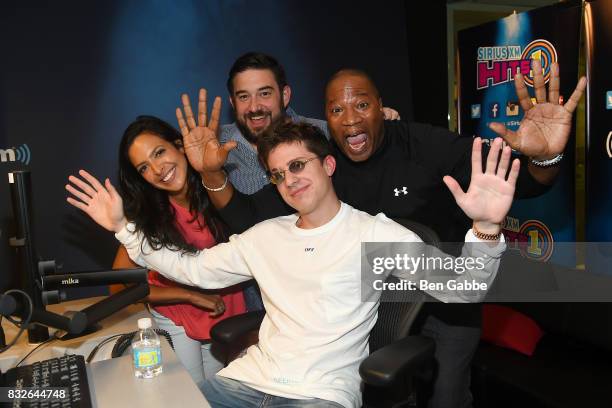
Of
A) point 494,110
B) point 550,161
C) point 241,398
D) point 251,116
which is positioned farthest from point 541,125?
point 494,110

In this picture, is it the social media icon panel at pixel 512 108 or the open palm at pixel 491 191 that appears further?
the social media icon panel at pixel 512 108

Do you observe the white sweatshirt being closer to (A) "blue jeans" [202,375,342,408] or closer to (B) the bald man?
(A) "blue jeans" [202,375,342,408]

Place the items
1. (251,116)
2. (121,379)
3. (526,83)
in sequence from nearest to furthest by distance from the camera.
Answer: (121,379), (251,116), (526,83)

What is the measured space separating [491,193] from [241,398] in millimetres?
1022

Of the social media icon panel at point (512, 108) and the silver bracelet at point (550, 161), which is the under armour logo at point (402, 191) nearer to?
the silver bracelet at point (550, 161)

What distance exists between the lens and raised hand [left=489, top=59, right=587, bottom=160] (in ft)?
6.29

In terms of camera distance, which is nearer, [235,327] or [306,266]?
[306,266]

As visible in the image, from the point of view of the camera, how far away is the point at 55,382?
148cm

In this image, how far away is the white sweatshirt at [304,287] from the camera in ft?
5.89

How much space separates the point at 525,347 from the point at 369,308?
157 centimetres

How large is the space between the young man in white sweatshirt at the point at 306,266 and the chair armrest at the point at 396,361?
183 mm

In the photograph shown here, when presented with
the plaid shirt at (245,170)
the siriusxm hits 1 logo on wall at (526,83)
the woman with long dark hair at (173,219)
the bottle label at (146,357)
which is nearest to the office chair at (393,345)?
the woman with long dark hair at (173,219)

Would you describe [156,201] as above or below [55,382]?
above

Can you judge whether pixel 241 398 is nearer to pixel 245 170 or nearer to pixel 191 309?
pixel 191 309
